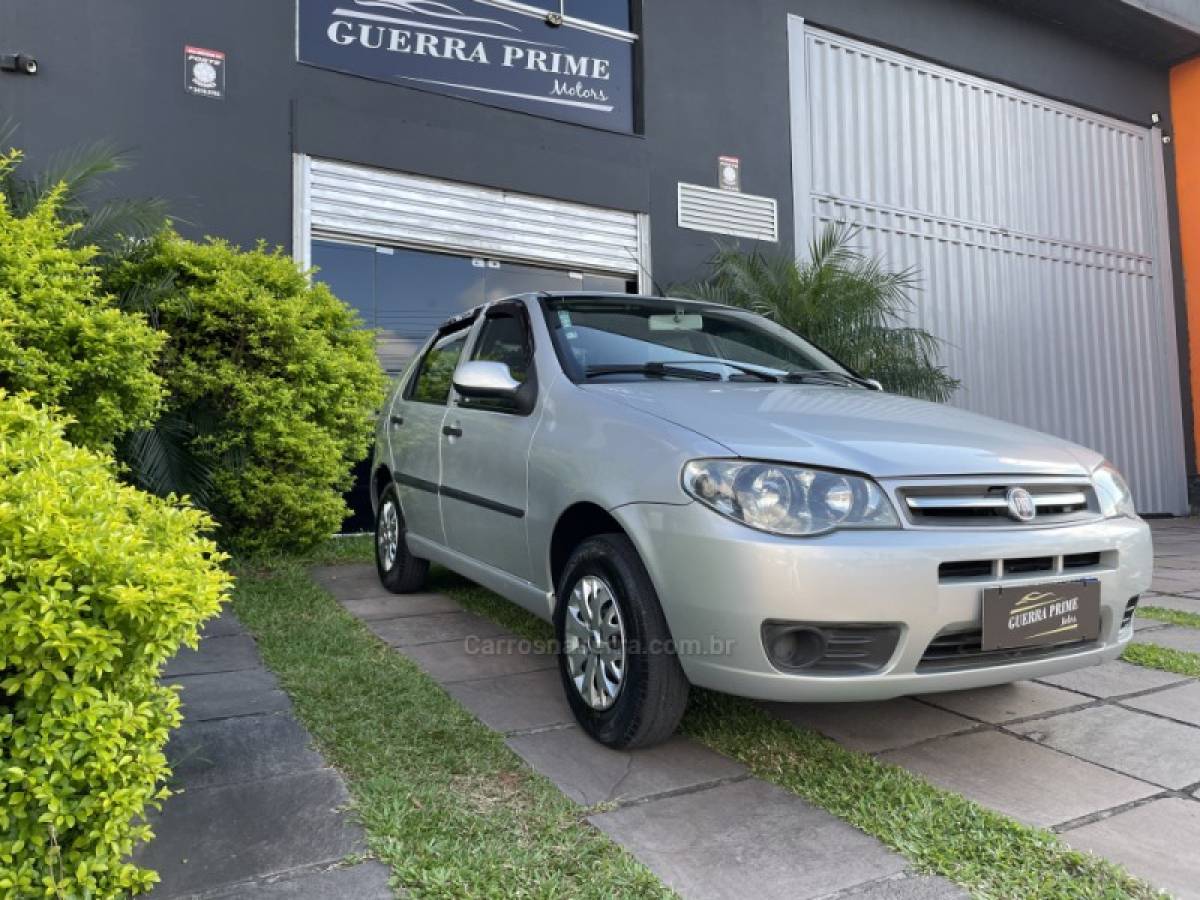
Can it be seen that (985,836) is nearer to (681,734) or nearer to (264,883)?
(681,734)

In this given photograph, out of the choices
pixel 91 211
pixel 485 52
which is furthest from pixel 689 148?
pixel 91 211

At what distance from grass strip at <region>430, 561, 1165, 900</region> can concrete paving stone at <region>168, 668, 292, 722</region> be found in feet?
4.92

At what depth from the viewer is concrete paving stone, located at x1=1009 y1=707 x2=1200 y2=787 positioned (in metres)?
2.50

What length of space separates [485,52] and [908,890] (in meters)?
7.51

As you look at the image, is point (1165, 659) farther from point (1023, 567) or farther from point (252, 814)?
point (252, 814)

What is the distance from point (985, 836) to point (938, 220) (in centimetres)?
986

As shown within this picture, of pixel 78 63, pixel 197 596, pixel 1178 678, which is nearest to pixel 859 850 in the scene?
pixel 197 596

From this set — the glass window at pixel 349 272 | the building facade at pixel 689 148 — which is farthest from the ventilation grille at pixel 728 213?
the glass window at pixel 349 272

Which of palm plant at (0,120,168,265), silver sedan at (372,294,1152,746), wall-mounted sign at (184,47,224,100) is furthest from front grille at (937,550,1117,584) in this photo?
wall-mounted sign at (184,47,224,100)

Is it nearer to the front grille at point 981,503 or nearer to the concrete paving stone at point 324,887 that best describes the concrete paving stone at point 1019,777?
the front grille at point 981,503

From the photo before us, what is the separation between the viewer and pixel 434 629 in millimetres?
4000

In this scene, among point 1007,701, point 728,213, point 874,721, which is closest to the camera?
point 874,721

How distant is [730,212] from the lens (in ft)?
28.7

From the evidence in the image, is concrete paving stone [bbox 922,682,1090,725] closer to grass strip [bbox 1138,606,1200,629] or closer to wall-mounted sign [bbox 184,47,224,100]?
grass strip [bbox 1138,606,1200,629]
